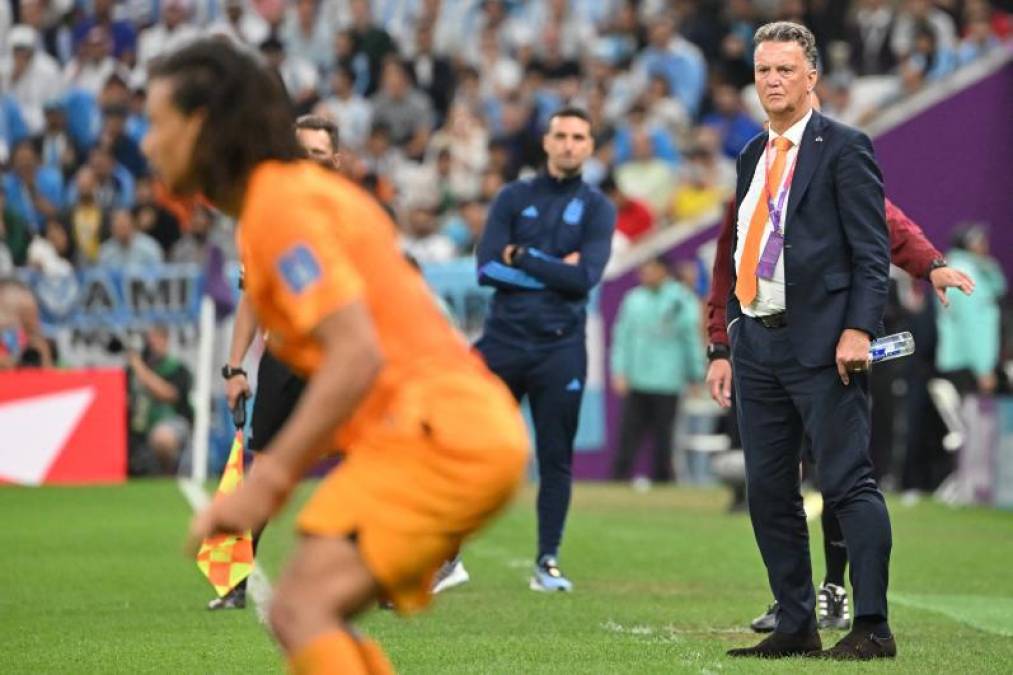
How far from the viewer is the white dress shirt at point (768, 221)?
759 cm

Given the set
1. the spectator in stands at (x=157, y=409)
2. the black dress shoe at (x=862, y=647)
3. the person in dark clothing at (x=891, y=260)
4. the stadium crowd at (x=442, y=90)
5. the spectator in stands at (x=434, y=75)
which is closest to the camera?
the black dress shoe at (x=862, y=647)

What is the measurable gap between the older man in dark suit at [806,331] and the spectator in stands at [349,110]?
15982 millimetres

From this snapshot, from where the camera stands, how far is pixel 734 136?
74.8 ft

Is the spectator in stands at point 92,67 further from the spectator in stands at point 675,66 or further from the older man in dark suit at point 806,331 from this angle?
Answer: the older man in dark suit at point 806,331

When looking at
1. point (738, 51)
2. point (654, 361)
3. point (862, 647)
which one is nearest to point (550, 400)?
point (862, 647)

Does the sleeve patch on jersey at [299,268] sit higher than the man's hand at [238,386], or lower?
higher

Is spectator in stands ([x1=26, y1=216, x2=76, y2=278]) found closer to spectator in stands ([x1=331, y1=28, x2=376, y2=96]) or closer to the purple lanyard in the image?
spectator in stands ([x1=331, y1=28, x2=376, y2=96])

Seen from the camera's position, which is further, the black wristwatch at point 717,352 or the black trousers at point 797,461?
the black wristwatch at point 717,352

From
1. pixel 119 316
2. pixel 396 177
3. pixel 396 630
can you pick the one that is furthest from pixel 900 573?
pixel 396 177

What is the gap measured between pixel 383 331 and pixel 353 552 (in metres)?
0.47

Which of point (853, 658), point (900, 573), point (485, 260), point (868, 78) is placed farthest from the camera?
point (868, 78)

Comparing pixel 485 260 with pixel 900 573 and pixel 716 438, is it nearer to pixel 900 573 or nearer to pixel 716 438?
pixel 900 573

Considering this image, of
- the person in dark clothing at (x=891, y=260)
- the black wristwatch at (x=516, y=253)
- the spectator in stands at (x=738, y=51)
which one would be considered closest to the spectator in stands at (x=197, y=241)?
the spectator in stands at (x=738, y=51)

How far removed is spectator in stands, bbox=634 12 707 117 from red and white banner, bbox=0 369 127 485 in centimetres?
836
